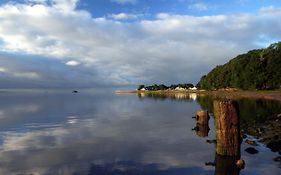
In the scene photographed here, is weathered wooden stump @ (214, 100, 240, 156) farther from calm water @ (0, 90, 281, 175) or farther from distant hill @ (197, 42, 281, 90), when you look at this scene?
distant hill @ (197, 42, 281, 90)

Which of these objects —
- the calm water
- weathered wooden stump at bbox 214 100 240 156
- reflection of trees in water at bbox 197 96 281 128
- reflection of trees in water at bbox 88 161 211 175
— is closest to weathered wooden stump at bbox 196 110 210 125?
the calm water

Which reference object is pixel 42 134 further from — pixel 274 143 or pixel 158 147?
pixel 274 143

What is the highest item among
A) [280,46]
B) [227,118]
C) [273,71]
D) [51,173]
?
[280,46]

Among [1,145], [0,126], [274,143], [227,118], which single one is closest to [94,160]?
[227,118]

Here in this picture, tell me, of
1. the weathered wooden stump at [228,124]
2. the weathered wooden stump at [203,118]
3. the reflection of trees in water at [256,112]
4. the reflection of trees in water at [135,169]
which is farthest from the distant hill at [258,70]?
the reflection of trees in water at [135,169]

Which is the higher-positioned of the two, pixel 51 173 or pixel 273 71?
pixel 273 71

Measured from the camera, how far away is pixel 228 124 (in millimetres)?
23031

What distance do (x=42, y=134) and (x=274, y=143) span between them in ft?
75.3

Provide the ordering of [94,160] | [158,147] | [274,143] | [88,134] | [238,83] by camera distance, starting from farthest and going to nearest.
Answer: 1. [238,83]
2. [88,134]
3. [158,147]
4. [274,143]
5. [94,160]

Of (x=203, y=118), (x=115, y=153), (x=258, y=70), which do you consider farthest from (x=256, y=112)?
(x=258, y=70)

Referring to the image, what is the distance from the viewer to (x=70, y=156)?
87.5ft

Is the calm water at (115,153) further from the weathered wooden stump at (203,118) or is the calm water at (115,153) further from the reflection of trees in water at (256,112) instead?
the reflection of trees in water at (256,112)

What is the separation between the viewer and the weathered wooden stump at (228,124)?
23.0 meters

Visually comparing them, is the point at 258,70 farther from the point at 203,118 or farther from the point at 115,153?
the point at 115,153
